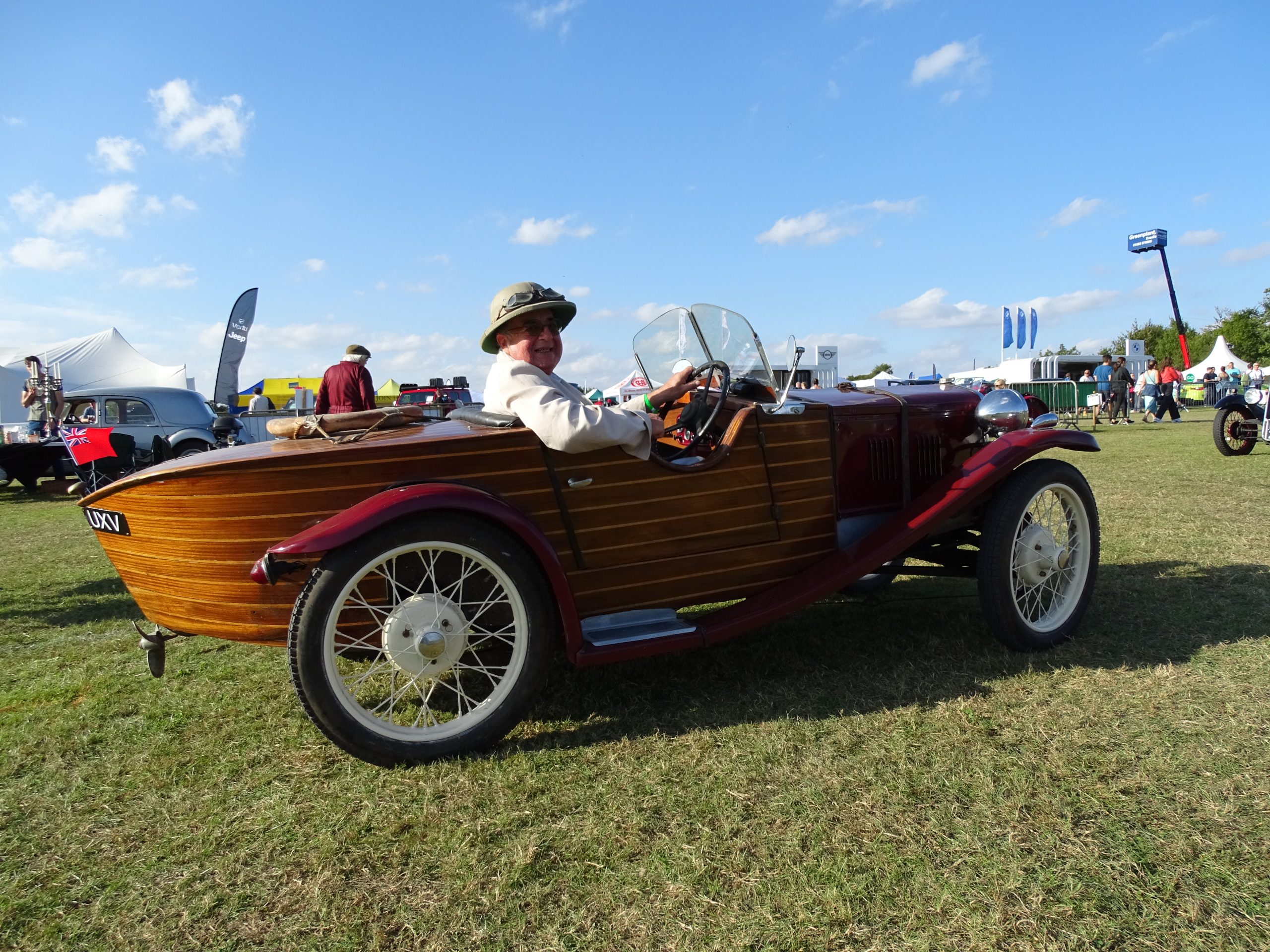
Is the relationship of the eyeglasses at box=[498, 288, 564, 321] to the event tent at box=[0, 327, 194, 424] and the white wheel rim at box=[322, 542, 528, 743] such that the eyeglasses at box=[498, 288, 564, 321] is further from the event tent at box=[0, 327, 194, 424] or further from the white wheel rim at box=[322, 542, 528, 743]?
the event tent at box=[0, 327, 194, 424]

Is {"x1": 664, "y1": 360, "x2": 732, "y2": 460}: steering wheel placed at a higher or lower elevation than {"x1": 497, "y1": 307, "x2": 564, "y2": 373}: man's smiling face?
lower

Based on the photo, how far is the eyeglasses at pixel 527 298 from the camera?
293 centimetres

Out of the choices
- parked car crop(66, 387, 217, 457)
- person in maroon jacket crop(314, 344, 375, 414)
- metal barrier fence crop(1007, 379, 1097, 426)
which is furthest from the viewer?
metal barrier fence crop(1007, 379, 1097, 426)

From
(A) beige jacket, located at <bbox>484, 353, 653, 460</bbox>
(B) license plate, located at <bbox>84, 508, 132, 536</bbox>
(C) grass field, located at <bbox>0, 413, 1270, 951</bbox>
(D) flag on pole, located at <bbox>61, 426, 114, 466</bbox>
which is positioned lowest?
(C) grass field, located at <bbox>0, 413, 1270, 951</bbox>

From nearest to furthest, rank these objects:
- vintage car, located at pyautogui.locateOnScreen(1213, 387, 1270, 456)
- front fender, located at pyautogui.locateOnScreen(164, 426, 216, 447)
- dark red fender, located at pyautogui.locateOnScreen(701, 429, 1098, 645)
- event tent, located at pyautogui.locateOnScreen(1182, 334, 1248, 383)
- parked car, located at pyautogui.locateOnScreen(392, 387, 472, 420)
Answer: dark red fender, located at pyautogui.locateOnScreen(701, 429, 1098, 645)
vintage car, located at pyautogui.locateOnScreen(1213, 387, 1270, 456)
front fender, located at pyautogui.locateOnScreen(164, 426, 216, 447)
parked car, located at pyautogui.locateOnScreen(392, 387, 472, 420)
event tent, located at pyautogui.locateOnScreen(1182, 334, 1248, 383)

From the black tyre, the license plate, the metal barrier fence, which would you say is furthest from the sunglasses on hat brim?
the metal barrier fence

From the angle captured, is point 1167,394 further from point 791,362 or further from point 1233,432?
point 791,362

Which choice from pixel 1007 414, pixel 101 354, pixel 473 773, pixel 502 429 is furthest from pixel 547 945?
pixel 101 354

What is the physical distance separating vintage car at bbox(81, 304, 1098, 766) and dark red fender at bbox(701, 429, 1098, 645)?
0.01 m

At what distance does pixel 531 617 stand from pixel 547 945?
1.05 metres

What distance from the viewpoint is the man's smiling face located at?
2943mm

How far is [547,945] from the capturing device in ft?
5.28

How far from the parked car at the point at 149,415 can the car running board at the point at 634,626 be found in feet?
36.5

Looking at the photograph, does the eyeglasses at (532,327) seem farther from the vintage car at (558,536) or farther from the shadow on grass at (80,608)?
the shadow on grass at (80,608)
